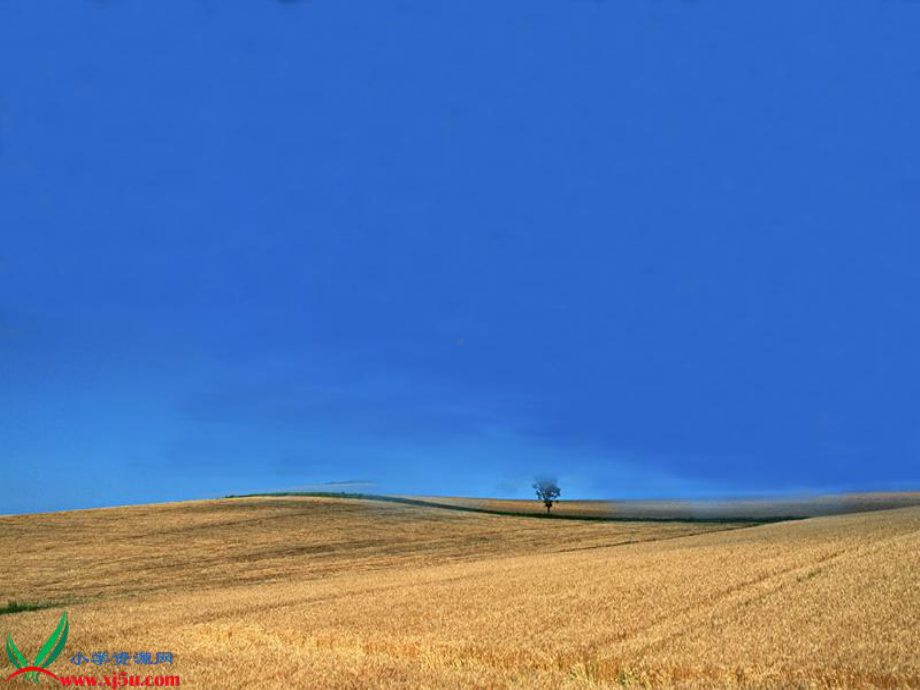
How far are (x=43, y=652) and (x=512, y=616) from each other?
8477 mm

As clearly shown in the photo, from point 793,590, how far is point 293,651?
9.80 metres

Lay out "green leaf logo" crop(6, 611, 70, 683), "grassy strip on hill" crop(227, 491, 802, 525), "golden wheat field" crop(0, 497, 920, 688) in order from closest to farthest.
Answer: "golden wheat field" crop(0, 497, 920, 688) < "green leaf logo" crop(6, 611, 70, 683) < "grassy strip on hill" crop(227, 491, 802, 525)

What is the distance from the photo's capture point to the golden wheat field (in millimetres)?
10094

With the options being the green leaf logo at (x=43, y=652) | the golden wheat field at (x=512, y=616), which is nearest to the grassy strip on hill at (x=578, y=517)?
the golden wheat field at (x=512, y=616)

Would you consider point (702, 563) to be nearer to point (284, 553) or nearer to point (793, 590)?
point (793, 590)

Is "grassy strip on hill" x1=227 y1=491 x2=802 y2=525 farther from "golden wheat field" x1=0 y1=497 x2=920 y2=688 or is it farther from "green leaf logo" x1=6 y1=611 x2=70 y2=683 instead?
"green leaf logo" x1=6 y1=611 x2=70 y2=683

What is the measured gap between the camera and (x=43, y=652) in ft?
44.6

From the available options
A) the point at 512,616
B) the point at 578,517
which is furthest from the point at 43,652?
the point at 578,517

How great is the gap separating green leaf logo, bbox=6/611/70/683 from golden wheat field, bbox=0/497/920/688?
11.8 inches

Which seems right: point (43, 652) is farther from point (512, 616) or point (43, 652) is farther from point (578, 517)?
point (578, 517)

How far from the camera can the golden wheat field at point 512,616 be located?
33.1 feet

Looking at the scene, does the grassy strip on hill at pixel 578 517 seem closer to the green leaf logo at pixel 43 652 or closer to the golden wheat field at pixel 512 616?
the golden wheat field at pixel 512 616

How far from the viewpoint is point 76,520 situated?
4712 cm

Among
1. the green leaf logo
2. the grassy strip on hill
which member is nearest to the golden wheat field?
the green leaf logo
